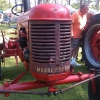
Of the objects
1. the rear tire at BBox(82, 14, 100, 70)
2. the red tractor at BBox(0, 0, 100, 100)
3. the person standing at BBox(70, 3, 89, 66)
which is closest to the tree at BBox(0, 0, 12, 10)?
the person standing at BBox(70, 3, 89, 66)

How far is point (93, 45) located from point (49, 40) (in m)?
1.25

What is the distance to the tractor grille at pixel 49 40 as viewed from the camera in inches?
83.7

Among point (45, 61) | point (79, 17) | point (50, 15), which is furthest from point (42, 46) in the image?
point (79, 17)

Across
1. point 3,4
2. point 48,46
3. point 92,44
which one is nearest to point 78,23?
point 92,44

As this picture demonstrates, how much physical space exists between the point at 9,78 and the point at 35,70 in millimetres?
2477

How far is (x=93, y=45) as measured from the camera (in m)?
3.19

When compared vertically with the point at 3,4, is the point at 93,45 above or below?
below

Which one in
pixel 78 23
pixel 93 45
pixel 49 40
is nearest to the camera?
pixel 49 40

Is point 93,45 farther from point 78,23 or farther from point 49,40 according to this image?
point 78,23

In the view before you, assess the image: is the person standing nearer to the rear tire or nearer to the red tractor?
the rear tire

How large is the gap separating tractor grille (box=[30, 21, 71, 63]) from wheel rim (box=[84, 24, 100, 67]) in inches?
37.8

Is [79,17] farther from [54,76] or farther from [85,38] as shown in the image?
[54,76]

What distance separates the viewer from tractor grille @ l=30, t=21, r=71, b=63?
2.13 m

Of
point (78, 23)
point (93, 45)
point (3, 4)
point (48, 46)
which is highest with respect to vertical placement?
point (3, 4)
